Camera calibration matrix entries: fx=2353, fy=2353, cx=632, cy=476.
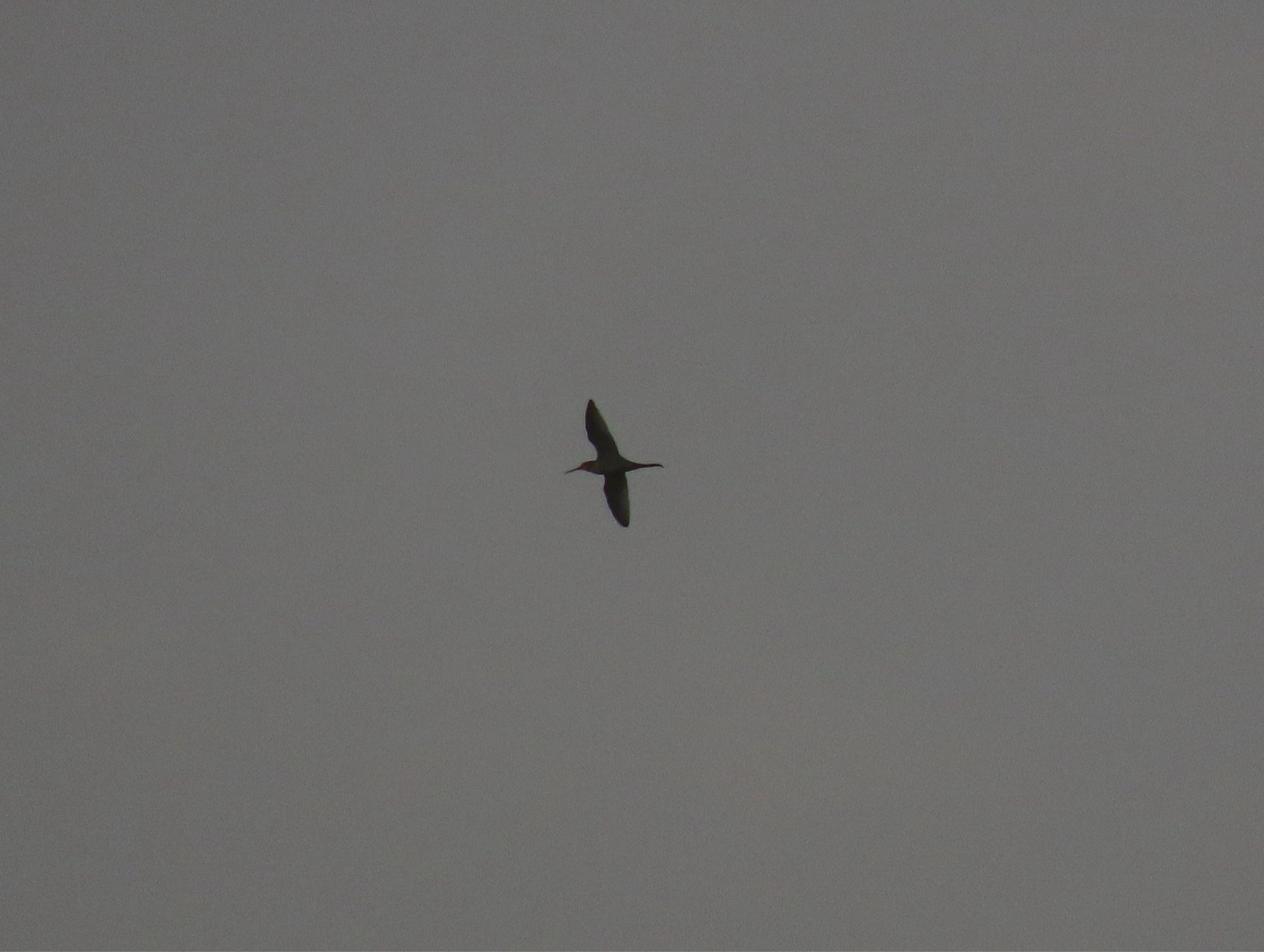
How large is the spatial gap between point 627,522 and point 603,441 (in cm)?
317

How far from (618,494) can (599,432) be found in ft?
8.99

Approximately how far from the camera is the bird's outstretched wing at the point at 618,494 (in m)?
66.2

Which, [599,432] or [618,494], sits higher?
[599,432]

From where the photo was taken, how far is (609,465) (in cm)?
6519

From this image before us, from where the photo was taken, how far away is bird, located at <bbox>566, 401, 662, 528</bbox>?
64312mm

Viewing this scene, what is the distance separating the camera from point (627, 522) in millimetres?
66688

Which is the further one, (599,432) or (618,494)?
(618,494)

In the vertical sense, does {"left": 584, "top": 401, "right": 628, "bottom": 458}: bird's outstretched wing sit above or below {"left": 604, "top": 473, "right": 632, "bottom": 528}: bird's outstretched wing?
above

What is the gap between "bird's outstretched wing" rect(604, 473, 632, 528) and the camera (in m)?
66.2

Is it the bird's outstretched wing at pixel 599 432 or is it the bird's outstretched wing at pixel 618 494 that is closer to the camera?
the bird's outstretched wing at pixel 599 432

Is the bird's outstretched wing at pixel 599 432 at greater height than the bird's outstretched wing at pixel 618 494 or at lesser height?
greater

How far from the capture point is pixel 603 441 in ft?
212

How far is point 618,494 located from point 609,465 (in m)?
1.46

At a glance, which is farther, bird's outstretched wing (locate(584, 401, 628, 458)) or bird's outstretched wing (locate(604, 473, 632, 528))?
bird's outstretched wing (locate(604, 473, 632, 528))
